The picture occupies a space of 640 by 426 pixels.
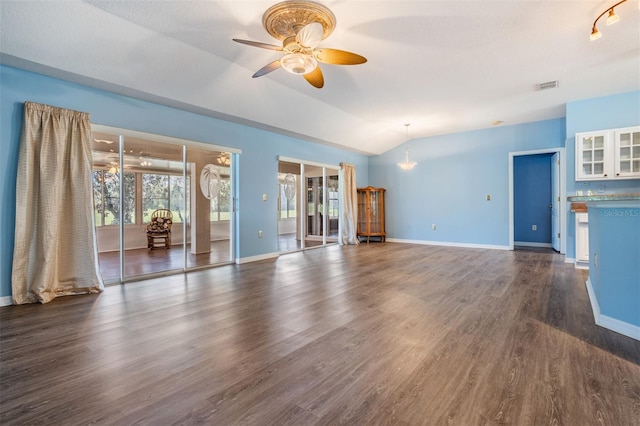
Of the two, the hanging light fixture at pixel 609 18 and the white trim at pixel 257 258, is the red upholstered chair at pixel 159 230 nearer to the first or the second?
the white trim at pixel 257 258

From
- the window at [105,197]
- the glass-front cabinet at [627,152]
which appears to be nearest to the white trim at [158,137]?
the window at [105,197]

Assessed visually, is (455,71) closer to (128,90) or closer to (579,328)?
(579,328)

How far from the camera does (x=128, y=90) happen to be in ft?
13.5

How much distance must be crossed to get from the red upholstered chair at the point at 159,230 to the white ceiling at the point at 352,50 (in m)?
4.19

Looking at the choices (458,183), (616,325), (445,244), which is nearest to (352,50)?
(616,325)

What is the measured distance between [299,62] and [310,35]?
311mm

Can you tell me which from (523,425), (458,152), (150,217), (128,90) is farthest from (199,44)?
(458,152)

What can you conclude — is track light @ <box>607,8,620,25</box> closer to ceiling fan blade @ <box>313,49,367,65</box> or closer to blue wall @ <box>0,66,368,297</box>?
ceiling fan blade @ <box>313,49,367,65</box>

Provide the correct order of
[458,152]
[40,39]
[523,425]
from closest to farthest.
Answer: [523,425]
[40,39]
[458,152]

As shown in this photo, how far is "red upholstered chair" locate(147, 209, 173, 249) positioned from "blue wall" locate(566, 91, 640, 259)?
9030mm

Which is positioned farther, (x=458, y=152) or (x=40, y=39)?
(x=458, y=152)

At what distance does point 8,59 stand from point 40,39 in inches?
20.3

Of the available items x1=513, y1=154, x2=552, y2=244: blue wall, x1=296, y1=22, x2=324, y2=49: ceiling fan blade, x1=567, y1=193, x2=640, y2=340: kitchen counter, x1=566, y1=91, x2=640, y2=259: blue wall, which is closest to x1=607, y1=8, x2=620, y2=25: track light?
x1=567, y1=193, x2=640, y2=340: kitchen counter

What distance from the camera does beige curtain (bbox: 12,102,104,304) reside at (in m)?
3.47
